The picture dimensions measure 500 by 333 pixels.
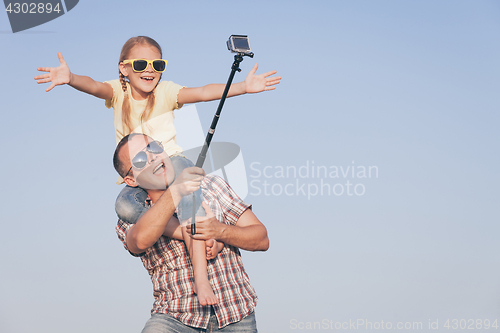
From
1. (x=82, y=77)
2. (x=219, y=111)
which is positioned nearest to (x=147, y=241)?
(x=219, y=111)

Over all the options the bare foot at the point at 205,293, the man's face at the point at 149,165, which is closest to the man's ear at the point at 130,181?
the man's face at the point at 149,165

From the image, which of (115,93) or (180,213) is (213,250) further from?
(115,93)

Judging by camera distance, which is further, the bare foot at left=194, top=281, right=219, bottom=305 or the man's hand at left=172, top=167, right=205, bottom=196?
the bare foot at left=194, top=281, right=219, bottom=305

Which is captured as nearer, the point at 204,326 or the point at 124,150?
the point at 204,326

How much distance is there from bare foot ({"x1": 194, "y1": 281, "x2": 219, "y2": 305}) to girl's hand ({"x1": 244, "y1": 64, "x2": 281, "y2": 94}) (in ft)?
6.27

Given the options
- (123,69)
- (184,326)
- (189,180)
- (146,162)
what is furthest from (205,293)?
(123,69)

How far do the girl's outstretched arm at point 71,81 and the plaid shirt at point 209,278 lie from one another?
160 cm

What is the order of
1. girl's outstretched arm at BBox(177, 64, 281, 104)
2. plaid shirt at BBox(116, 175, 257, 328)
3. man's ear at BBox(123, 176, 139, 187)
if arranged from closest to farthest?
plaid shirt at BBox(116, 175, 257, 328) < man's ear at BBox(123, 176, 139, 187) < girl's outstretched arm at BBox(177, 64, 281, 104)

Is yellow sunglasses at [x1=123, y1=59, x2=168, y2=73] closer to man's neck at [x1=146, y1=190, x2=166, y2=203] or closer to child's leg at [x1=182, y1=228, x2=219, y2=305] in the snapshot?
man's neck at [x1=146, y1=190, x2=166, y2=203]

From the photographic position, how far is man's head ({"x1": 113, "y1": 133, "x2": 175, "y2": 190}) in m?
4.18

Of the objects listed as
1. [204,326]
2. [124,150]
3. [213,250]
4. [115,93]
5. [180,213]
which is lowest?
[204,326]

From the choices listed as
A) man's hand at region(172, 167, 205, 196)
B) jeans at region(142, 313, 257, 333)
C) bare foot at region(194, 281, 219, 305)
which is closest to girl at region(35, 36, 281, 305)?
man's hand at region(172, 167, 205, 196)

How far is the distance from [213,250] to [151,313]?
2.47 feet

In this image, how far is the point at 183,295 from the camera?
3.97 m
